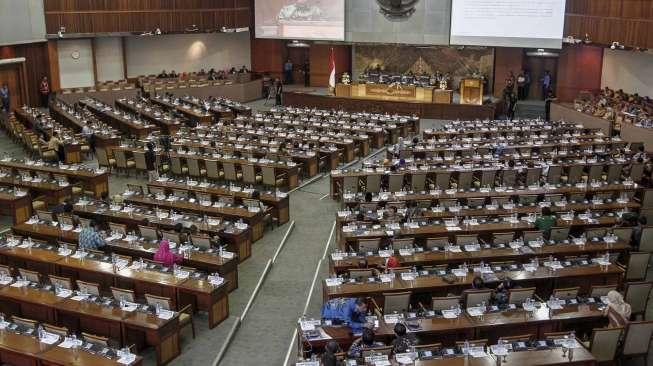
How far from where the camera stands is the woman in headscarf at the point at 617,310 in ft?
35.9

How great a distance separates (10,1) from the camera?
2903cm

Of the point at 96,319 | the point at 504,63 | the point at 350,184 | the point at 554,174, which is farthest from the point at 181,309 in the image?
the point at 504,63

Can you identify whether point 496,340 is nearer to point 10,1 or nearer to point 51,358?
point 51,358

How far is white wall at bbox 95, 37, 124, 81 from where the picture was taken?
1379 inches

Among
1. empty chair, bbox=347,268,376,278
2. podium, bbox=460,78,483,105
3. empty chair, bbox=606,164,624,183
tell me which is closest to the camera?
empty chair, bbox=347,268,376,278

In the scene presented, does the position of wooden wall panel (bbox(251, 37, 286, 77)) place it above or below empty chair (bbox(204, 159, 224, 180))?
above

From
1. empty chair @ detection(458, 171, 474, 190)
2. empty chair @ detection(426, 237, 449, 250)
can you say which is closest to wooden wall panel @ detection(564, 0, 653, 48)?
empty chair @ detection(458, 171, 474, 190)

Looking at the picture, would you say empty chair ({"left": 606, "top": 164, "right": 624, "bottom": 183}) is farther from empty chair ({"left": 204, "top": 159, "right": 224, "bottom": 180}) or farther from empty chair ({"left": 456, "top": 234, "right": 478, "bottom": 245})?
empty chair ({"left": 204, "top": 159, "right": 224, "bottom": 180})

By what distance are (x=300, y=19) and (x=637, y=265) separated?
25353mm

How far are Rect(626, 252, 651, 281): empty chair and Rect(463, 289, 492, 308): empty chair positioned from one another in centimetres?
374

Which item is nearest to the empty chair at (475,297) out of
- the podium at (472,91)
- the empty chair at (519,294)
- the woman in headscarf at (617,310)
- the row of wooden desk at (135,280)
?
the empty chair at (519,294)

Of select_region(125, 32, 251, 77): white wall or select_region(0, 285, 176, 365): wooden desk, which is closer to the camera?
select_region(0, 285, 176, 365): wooden desk

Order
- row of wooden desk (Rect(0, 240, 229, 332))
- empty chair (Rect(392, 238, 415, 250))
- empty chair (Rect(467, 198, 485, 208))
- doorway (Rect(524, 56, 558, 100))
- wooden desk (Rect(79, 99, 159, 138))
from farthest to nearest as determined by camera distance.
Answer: doorway (Rect(524, 56, 558, 100)) < wooden desk (Rect(79, 99, 159, 138)) < empty chair (Rect(467, 198, 485, 208)) < empty chair (Rect(392, 238, 415, 250)) < row of wooden desk (Rect(0, 240, 229, 332))

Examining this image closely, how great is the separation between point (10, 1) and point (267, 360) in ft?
78.0
